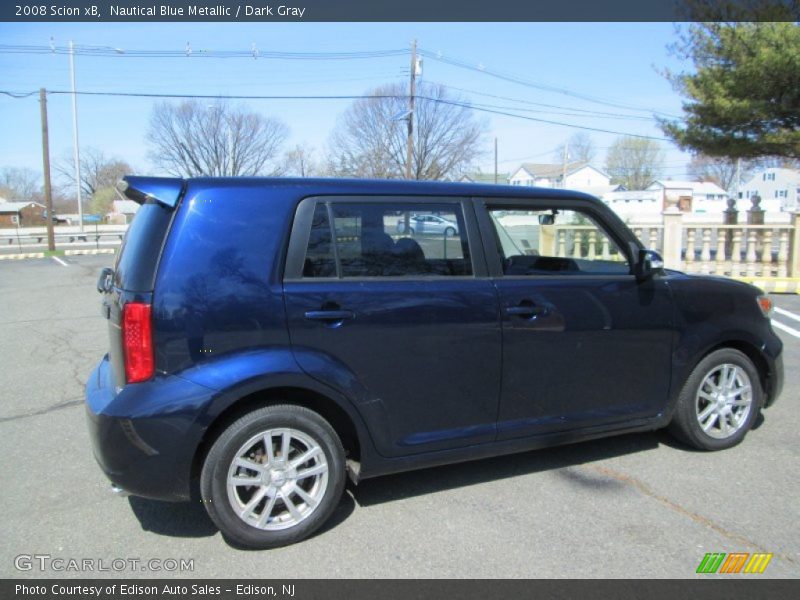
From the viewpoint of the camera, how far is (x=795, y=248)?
1374 cm

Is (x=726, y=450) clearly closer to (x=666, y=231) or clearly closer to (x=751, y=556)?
(x=751, y=556)

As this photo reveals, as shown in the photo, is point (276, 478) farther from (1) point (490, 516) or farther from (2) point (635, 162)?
(2) point (635, 162)

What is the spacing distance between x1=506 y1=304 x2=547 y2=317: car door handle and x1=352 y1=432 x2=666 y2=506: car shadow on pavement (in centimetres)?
107

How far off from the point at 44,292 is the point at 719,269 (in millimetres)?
15822

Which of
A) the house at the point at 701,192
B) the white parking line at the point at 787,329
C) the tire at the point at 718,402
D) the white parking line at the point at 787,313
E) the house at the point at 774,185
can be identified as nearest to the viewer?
the tire at the point at 718,402

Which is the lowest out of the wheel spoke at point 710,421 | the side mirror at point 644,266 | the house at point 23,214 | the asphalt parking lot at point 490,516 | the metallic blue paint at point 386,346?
the asphalt parking lot at point 490,516

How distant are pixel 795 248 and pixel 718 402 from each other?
39.4ft

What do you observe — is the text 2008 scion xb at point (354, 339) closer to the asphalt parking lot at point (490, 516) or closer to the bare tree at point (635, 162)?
the asphalt parking lot at point (490, 516)

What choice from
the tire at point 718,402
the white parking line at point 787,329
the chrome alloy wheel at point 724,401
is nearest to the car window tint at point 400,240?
the tire at point 718,402

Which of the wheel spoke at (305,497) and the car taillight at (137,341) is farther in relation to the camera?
the wheel spoke at (305,497)

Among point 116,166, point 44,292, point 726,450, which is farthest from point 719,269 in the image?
point 116,166

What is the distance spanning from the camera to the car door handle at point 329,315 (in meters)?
2.96

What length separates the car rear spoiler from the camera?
114 inches
